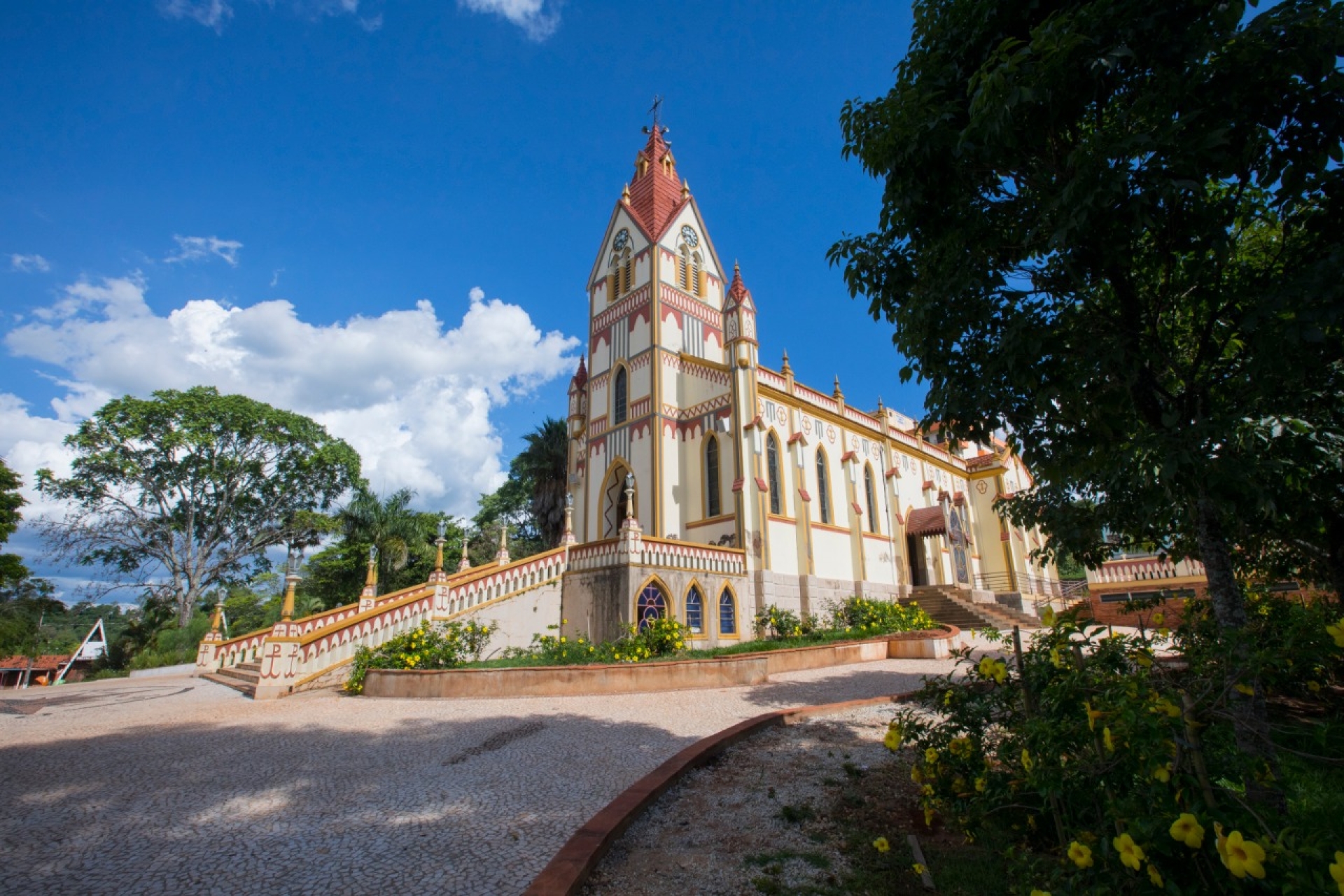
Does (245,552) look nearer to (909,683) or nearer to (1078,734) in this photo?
(909,683)

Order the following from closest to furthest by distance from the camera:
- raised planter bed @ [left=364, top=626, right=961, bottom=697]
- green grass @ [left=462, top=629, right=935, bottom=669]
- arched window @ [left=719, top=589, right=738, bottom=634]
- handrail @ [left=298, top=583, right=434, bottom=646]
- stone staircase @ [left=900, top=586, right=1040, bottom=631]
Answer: raised planter bed @ [left=364, top=626, right=961, bottom=697], green grass @ [left=462, top=629, right=935, bottom=669], handrail @ [left=298, top=583, right=434, bottom=646], arched window @ [left=719, top=589, right=738, bottom=634], stone staircase @ [left=900, top=586, right=1040, bottom=631]

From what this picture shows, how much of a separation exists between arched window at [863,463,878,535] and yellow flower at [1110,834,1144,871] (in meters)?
24.2

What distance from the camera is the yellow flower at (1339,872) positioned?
165cm

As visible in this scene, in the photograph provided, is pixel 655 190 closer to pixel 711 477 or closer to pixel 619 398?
pixel 619 398

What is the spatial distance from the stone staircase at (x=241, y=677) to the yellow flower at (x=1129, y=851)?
1386 centimetres

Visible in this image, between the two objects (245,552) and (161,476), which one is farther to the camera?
(245,552)

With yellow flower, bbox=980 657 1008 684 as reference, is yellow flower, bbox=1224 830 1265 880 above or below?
below

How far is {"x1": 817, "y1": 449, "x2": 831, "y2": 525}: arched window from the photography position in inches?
936

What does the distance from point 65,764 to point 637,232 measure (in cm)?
2420

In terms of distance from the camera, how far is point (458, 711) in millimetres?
9164

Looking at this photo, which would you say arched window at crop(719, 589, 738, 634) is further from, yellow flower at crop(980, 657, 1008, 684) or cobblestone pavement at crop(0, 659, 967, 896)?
yellow flower at crop(980, 657, 1008, 684)

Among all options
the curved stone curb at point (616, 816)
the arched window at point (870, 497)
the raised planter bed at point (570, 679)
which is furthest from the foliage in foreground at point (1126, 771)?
the arched window at point (870, 497)

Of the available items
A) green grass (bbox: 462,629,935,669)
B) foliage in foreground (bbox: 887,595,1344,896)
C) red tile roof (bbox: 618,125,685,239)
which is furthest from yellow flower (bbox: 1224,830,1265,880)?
red tile roof (bbox: 618,125,685,239)

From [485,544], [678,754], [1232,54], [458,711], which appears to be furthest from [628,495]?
[485,544]
